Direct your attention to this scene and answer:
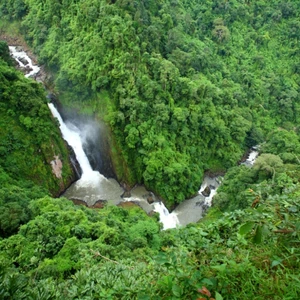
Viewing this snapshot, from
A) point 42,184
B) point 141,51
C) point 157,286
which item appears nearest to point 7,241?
→ point 42,184

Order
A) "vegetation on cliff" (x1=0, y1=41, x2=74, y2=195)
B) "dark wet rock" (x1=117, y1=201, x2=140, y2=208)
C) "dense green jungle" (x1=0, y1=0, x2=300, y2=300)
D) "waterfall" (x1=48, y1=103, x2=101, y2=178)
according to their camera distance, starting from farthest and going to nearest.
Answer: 1. "waterfall" (x1=48, y1=103, x2=101, y2=178)
2. "dark wet rock" (x1=117, y1=201, x2=140, y2=208)
3. "vegetation on cliff" (x1=0, y1=41, x2=74, y2=195)
4. "dense green jungle" (x1=0, y1=0, x2=300, y2=300)

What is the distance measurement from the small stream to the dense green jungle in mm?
717

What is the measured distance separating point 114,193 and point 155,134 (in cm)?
469

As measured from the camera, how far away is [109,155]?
20.0m

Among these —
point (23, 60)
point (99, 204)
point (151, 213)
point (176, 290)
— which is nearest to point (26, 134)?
point (99, 204)

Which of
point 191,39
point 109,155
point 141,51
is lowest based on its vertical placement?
point 109,155

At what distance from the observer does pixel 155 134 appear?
19.6m

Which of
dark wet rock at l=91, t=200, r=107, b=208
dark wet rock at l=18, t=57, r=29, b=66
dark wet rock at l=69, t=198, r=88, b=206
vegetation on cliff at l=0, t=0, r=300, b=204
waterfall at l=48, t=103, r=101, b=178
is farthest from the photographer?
dark wet rock at l=18, t=57, r=29, b=66

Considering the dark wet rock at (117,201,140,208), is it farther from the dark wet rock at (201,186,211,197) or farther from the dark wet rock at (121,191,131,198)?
the dark wet rock at (201,186,211,197)

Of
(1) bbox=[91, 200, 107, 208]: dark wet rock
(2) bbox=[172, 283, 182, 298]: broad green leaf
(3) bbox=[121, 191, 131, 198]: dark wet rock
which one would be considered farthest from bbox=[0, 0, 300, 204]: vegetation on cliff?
(2) bbox=[172, 283, 182, 298]: broad green leaf

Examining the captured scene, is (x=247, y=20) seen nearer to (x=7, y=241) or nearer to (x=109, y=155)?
(x=109, y=155)

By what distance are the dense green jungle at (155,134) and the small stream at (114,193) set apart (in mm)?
717

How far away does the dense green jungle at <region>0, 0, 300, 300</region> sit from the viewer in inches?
126

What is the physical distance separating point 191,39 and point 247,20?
8791 mm
